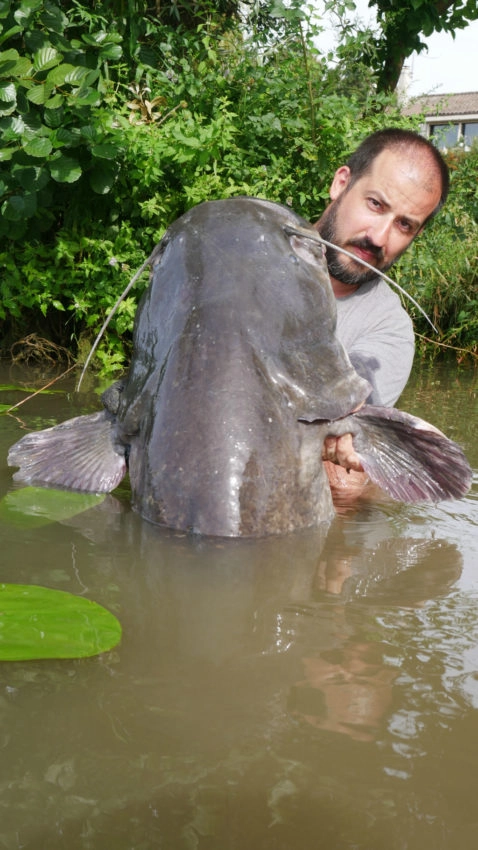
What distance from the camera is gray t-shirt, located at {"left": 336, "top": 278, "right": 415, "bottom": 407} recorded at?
319cm

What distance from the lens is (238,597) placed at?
1.93 metres

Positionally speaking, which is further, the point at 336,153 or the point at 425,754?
the point at 336,153

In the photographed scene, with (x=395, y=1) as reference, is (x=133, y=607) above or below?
below

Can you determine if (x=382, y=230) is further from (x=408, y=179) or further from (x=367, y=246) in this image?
(x=408, y=179)

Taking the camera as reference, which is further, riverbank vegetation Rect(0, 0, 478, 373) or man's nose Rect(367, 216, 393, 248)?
riverbank vegetation Rect(0, 0, 478, 373)

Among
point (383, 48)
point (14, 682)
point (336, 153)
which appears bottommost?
point (14, 682)

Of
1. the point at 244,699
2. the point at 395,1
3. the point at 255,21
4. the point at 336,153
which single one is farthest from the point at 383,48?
the point at 244,699

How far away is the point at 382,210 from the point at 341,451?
A: 4.53 ft

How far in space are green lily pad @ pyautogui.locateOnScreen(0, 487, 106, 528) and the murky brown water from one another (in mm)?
92

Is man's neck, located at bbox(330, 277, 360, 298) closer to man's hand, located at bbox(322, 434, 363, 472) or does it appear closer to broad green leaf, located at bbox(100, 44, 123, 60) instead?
man's hand, located at bbox(322, 434, 363, 472)

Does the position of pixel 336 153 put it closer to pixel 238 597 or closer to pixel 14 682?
pixel 238 597

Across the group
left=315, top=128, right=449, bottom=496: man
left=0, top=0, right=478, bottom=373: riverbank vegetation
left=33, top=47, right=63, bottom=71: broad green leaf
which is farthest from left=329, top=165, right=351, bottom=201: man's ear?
left=33, top=47, right=63, bottom=71: broad green leaf

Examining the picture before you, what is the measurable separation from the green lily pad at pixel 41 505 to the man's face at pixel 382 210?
4.78ft

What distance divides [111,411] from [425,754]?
162 centimetres
